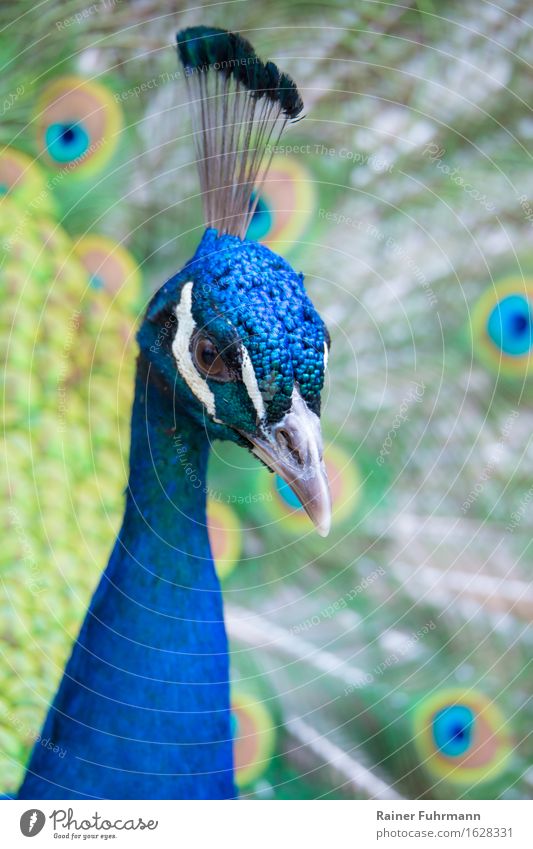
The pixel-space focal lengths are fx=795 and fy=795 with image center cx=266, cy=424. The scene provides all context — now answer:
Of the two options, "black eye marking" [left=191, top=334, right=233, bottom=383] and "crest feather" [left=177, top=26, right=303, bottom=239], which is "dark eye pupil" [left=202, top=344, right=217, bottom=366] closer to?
"black eye marking" [left=191, top=334, right=233, bottom=383]

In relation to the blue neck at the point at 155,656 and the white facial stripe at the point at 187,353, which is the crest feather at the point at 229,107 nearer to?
the white facial stripe at the point at 187,353

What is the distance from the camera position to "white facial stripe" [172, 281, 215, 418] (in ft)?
2.67

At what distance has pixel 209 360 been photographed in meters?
0.80

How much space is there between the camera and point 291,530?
52.5 inches

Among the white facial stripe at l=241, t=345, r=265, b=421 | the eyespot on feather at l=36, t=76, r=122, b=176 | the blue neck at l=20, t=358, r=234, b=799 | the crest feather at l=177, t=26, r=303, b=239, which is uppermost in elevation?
the eyespot on feather at l=36, t=76, r=122, b=176

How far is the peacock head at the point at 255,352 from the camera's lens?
737 mm

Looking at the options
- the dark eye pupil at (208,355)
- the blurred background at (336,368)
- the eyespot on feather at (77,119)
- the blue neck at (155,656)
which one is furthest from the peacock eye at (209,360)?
the eyespot on feather at (77,119)

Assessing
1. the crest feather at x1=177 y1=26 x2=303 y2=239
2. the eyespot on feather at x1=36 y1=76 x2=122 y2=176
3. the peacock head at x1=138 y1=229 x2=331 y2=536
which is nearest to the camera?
the peacock head at x1=138 y1=229 x2=331 y2=536

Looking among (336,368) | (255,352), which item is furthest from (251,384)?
(336,368)

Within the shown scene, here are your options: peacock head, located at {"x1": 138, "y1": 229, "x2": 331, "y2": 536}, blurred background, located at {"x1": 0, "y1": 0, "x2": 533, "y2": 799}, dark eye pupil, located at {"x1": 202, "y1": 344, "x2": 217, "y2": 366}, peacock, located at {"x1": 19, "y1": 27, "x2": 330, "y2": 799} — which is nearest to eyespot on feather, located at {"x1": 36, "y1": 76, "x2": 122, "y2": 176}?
blurred background, located at {"x1": 0, "y1": 0, "x2": 533, "y2": 799}

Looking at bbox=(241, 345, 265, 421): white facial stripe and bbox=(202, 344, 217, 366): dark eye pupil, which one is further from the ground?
bbox=(202, 344, 217, 366): dark eye pupil

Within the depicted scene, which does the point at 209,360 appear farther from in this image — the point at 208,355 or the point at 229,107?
the point at 229,107

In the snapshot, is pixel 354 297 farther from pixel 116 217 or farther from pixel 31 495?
pixel 31 495
